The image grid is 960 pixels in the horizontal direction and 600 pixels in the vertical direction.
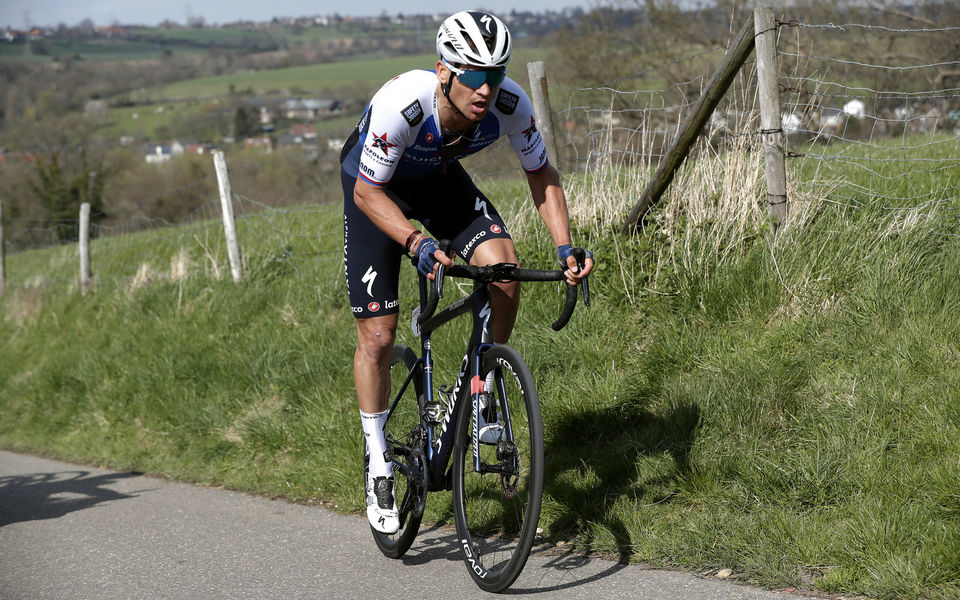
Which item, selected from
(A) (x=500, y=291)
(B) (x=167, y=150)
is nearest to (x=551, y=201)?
(A) (x=500, y=291)

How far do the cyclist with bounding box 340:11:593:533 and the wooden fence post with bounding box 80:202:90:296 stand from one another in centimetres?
844

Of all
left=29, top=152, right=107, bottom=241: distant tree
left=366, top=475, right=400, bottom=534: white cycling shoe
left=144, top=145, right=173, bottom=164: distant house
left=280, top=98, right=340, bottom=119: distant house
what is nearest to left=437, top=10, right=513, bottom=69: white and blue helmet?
left=366, top=475, right=400, bottom=534: white cycling shoe

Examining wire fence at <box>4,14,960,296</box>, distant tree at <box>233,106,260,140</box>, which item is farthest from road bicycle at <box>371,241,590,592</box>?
distant tree at <box>233,106,260,140</box>

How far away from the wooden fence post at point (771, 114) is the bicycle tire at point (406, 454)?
2.86 m

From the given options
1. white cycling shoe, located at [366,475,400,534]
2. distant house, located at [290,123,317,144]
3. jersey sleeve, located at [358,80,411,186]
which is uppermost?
jersey sleeve, located at [358,80,411,186]

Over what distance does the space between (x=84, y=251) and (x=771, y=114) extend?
9.49m

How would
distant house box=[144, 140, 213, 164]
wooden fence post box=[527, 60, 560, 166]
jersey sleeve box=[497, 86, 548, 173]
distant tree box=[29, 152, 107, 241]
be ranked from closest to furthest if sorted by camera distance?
jersey sleeve box=[497, 86, 548, 173], wooden fence post box=[527, 60, 560, 166], distant tree box=[29, 152, 107, 241], distant house box=[144, 140, 213, 164]

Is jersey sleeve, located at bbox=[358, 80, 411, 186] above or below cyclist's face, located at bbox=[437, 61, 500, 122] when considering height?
below

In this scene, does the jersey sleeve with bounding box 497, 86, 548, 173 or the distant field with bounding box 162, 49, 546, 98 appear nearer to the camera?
the jersey sleeve with bounding box 497, 86, 548, 173

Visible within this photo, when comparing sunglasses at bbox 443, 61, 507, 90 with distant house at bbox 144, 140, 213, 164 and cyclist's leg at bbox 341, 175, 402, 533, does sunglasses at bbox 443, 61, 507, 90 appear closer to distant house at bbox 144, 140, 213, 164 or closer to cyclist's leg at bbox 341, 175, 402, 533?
Result: cyclist's leg at bbox 341, 175, 402, 533

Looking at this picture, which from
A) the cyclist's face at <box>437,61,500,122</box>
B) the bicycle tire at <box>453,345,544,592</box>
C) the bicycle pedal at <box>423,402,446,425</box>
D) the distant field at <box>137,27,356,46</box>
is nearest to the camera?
the bicycle tire at <box>453,345,544,592</box>

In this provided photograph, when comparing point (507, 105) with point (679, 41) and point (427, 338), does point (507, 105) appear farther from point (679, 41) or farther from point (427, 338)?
point (679, 41)

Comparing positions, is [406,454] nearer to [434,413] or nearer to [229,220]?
[434,413]

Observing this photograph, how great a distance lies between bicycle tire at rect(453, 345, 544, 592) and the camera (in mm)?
3613
